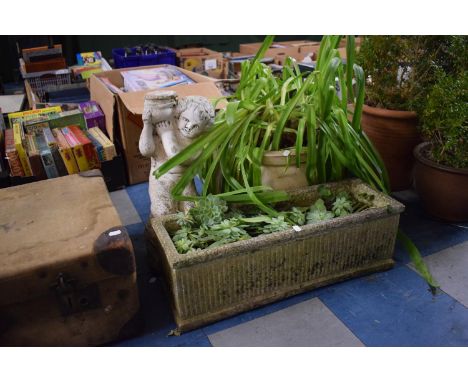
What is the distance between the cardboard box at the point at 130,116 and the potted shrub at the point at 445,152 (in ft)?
4.18

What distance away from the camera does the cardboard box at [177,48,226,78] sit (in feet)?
13.3

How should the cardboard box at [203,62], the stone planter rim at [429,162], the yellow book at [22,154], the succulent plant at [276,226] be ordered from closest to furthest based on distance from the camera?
the succulent plant at [276,226], the stone planter rim at [429,162], the yellow book at [22,154], the cardboard box at [203,62]

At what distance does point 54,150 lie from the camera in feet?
7.52

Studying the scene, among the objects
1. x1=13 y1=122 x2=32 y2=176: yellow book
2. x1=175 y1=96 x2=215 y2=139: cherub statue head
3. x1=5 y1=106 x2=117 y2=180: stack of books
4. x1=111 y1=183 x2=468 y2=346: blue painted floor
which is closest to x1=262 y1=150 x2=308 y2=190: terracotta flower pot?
x1=175 y1=96 x2=215 y2=139: cherub statue head

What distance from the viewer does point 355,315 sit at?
1.50m

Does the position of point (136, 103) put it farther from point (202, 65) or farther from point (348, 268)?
point (202, 65)

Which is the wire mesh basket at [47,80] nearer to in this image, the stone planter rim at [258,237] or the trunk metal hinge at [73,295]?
the stone planter rim at [258,237]

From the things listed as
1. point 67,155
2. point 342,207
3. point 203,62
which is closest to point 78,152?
point 67,155

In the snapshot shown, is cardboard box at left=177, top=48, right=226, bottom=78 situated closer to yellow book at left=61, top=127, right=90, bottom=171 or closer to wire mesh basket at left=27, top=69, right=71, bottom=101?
wire mesh basket at left=27, top=69, right=71, bottom=101

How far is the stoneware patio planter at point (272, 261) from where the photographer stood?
4.53 ft

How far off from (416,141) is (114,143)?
1.78m

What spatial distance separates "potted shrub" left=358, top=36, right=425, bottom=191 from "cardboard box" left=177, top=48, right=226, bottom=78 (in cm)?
211

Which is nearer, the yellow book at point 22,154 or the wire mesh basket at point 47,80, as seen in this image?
the yellow book at point 22,154

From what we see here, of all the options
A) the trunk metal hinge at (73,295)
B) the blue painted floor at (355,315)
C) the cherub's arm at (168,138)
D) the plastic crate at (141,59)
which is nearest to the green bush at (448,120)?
the blue painted floor at (355,315)
